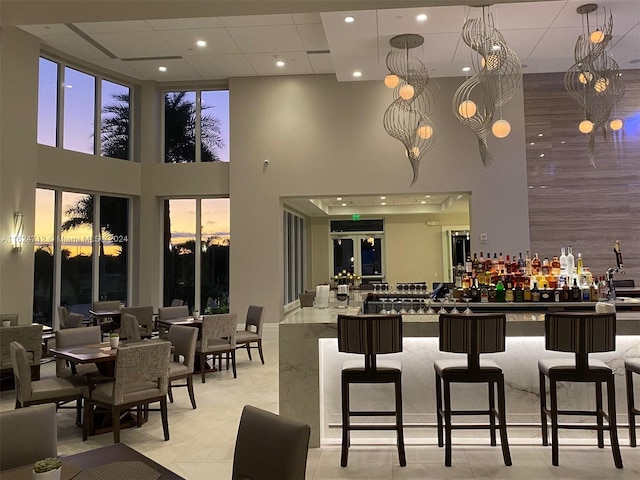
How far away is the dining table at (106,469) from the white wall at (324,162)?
26.1ft

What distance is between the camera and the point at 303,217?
14992 millimetres

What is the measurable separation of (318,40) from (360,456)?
7382 mm

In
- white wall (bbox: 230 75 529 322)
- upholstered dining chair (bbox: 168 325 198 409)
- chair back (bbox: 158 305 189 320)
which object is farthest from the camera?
white wall (bbox: 230 75 529 322)

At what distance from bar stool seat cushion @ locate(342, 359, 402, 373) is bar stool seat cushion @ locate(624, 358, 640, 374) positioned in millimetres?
1884

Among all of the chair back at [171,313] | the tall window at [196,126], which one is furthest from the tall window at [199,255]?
the chair back at [171,313]

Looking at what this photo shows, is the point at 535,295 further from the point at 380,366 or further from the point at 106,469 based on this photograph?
the point at 106,469

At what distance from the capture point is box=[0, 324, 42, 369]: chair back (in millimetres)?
5574

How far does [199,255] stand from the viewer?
10945 mm

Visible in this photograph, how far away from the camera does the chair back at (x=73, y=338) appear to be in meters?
5.13

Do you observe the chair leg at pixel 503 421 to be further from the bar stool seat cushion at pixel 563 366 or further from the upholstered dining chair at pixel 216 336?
the upholstered dining chair at pixel 216 336

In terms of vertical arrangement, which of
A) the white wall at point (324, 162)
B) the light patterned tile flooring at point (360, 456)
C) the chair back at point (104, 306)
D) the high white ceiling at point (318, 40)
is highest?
the high white ceiling at point (318, 40)

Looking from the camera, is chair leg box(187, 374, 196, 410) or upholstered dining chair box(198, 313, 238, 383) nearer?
chair leg box(187, 374, 196, 410)

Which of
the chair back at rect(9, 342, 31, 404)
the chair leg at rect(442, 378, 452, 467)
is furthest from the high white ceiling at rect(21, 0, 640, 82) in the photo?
the chair leg at rect(442, 378, 452, 467)

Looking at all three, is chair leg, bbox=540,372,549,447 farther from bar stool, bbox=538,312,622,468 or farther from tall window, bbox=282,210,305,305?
A: tall window, bbox=282,210,305,305
